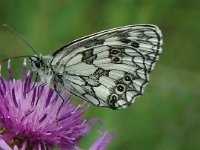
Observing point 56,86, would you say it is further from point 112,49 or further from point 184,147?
point 184,147

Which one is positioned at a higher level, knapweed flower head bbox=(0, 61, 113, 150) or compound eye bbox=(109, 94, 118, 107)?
knapweed flower head bbox=(0, 61, 113, 150)

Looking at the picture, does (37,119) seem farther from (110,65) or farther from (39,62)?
(110,65)

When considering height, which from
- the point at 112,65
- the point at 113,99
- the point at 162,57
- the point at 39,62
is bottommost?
the point at 162,57

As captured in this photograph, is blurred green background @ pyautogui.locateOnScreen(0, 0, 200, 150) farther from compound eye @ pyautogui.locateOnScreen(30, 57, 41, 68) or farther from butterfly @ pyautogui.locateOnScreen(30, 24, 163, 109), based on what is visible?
compound eye @ pyautogui.locateOnScreen(30, 57, 41, 68)

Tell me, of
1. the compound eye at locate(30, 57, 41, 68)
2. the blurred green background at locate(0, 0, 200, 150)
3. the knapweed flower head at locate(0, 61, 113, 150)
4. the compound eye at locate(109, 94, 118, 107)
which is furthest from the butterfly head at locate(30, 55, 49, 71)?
the blurred green background at locate(0, 0, 200, 150)

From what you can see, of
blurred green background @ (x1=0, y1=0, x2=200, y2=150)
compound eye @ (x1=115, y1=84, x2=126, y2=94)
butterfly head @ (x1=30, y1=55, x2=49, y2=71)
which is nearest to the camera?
butterfly head @ (x1=30, y1=55, x2=49, y2=71)

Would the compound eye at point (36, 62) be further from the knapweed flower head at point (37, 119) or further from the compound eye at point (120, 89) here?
the compound eye at point (120, 89)

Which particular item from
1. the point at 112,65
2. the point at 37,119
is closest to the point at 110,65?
the point at 112,65
